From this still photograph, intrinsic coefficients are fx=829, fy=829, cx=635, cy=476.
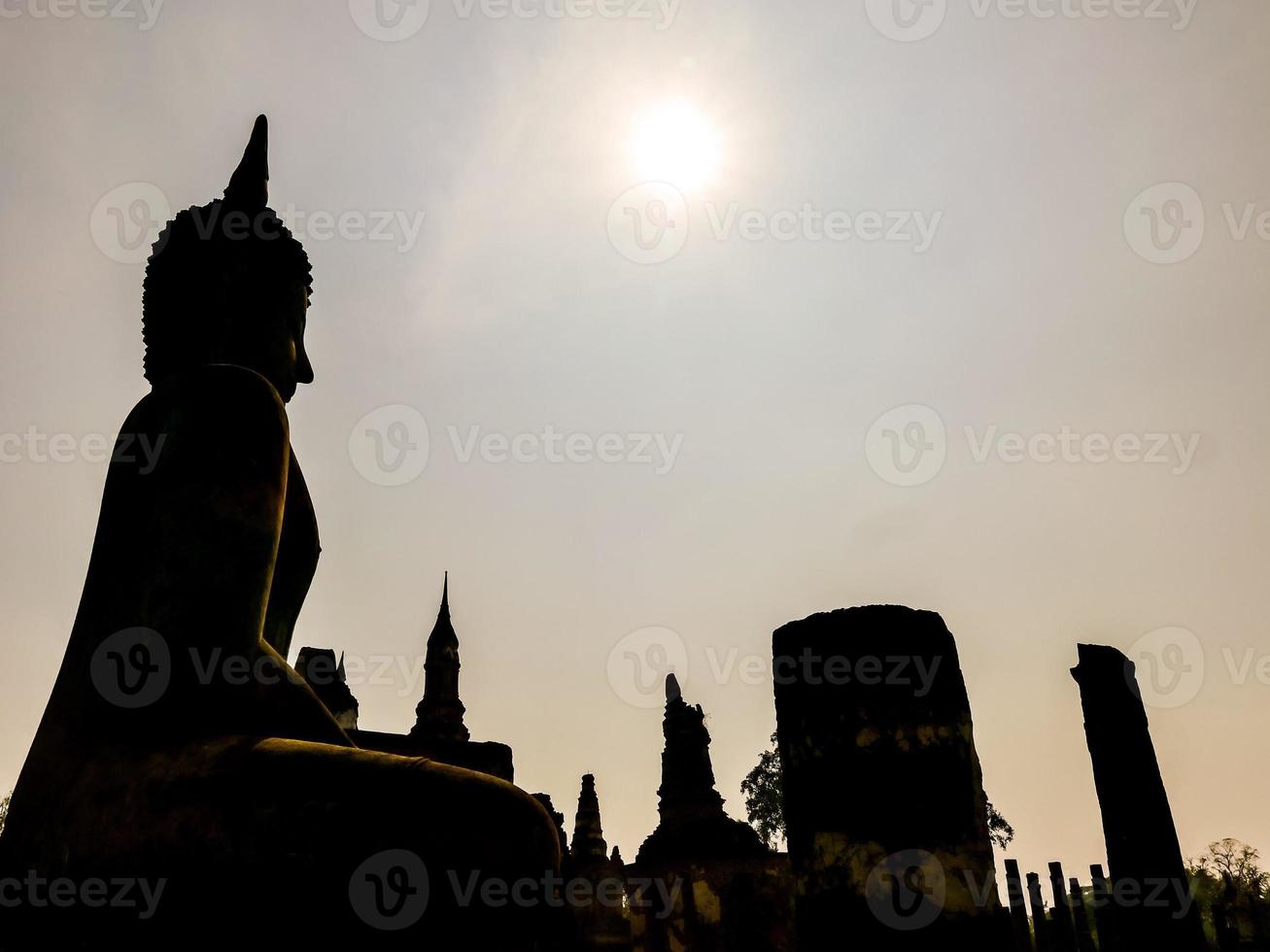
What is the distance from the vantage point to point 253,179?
3.24m

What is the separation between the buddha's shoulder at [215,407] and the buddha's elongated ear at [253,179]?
0.97m

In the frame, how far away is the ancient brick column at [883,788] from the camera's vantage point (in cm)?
381

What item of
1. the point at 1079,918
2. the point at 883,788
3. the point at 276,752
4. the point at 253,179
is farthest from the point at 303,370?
the point at 1079,918

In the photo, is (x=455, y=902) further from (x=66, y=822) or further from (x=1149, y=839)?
(x=1149, y=839)

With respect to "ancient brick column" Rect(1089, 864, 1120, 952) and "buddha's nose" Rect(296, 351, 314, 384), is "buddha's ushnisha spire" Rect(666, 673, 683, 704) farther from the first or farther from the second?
"buddha's nose" Rect(296, 351, 314, 384)

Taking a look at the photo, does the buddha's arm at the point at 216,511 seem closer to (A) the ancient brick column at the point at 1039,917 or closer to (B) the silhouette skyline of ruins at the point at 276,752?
(B) the silhouette skyline of ruins at the point at 276,752

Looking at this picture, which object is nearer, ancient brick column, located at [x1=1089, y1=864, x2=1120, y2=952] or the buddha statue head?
the buddha statue head

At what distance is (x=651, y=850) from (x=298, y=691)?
17.0 meters

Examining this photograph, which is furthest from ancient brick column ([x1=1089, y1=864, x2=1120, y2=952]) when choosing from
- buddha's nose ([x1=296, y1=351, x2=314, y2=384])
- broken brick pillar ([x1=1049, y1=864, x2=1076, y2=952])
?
buddha's nose ([x1=296, y1=351, x2=314, y2=384])

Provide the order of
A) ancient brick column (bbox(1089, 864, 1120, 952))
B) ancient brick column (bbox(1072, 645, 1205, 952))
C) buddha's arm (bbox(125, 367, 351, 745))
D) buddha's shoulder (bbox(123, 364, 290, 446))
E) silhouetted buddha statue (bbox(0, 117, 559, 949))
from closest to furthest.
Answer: silhouetted buddha statue (bbox(0, 117, 559, 949)), buddha's arm (bbox(125, 367, 351, 745)), buddha's shoulder (bbox(123, 364, 290, 446)), ancient brick column (bbox(1072, 645, 1205, 952)), ancient brick column (bbox(1089, 864, 1120, 952))

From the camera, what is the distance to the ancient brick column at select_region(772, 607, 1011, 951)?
3812mm

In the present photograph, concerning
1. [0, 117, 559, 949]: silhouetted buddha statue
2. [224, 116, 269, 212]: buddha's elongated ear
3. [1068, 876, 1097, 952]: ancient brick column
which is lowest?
[1068, 876, 1097, 952]: ancient brick column

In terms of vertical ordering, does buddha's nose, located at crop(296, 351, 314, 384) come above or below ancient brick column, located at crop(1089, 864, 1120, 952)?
above

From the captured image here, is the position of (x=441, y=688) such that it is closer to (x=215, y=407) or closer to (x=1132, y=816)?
(x=1132, y=816)
